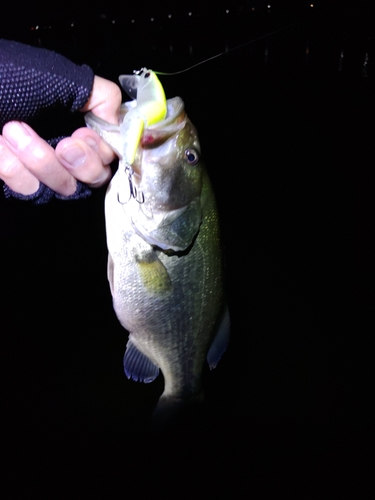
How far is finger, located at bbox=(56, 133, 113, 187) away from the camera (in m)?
1.21

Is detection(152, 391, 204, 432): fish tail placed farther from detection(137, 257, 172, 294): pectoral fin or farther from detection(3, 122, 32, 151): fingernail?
detection(3, 122, 32, 151): fingernail

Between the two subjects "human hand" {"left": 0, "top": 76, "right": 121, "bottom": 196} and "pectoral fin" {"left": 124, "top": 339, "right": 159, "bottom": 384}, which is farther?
"pectoral fin" {"left": 124, "top": 339, "right": 159, "bottom": 384}

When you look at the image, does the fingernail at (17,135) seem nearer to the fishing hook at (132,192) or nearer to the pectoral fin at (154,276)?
the fishing hook at (132,192)

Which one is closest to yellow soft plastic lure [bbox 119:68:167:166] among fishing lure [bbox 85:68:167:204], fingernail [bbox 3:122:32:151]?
fishing lure [bbox 85:68:167:204]

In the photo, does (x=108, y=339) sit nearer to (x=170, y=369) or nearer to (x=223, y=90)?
(x=170, y=369)

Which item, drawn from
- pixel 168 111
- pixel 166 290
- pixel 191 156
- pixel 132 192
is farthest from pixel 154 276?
pixel 168 111

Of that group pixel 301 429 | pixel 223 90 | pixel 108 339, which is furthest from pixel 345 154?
pixel 108 339

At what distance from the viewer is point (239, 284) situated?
179 inches

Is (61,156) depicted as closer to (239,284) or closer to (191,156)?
(191,156)

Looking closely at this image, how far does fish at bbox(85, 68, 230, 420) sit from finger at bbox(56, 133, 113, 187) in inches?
3.7

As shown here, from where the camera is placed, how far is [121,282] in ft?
4.45

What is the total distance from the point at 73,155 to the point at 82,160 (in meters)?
0.03

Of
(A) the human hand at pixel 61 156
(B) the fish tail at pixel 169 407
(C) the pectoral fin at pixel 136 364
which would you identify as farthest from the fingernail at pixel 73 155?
(B) the fish tail at pixel 169 407

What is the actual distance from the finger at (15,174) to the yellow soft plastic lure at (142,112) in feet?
1.44
